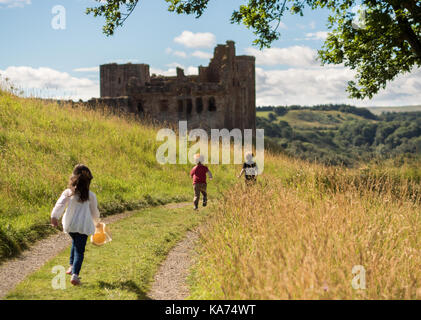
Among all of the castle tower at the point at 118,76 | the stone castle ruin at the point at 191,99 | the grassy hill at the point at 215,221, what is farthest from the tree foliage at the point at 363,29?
the castle tower at the point at 118,76

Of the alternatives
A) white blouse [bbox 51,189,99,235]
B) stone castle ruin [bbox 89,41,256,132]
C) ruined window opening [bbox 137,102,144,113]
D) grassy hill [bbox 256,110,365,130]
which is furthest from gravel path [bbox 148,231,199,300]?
grassy hill [bbox 256,110,365,130]


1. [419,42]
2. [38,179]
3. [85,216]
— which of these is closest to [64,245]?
[85,216]

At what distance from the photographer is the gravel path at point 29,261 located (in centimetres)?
719

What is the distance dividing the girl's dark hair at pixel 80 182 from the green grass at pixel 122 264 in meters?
1.45

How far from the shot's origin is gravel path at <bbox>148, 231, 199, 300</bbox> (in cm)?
658

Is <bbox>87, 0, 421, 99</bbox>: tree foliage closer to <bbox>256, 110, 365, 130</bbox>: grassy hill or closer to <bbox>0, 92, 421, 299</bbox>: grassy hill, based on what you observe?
<bbox>0, 92, 421, 299</bbox>: grassy hill

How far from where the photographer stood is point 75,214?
6926 millimetres

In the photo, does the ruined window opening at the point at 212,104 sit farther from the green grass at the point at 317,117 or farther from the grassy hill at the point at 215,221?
the green grass at the point at 317,117

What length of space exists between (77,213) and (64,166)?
26.4 ft

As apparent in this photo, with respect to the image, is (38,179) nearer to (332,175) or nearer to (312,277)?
(332,175)

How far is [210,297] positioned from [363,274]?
2.02 meters

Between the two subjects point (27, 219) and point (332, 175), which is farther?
point (332, 175)

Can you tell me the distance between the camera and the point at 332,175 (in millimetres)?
11438

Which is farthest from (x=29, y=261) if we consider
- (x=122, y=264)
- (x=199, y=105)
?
(x=199, y=105)
